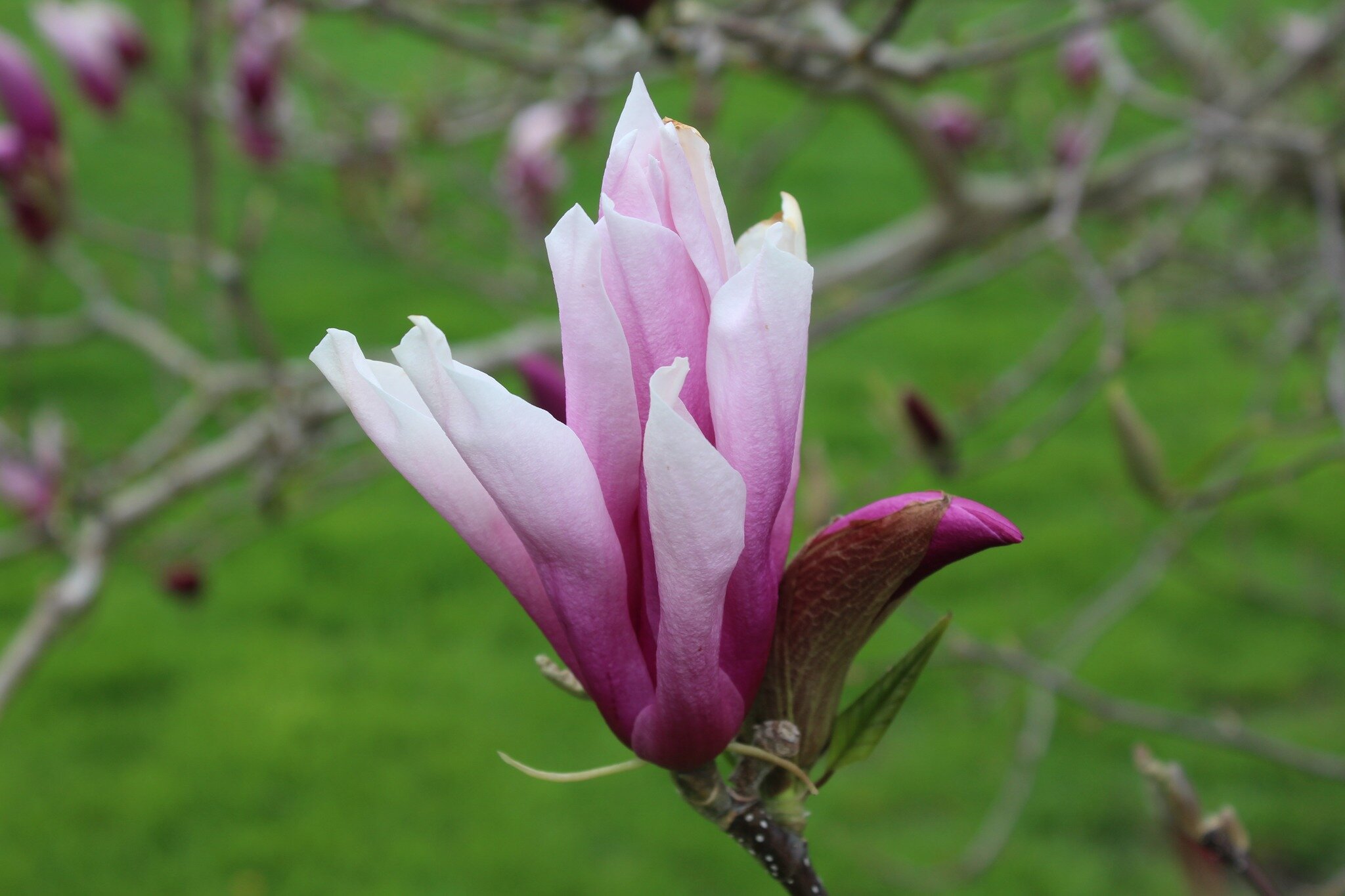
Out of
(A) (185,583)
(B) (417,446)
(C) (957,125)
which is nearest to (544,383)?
(B) (417,446)

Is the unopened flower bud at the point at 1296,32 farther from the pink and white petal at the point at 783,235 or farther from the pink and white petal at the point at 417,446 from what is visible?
the pink and white petal at the point at 417,446

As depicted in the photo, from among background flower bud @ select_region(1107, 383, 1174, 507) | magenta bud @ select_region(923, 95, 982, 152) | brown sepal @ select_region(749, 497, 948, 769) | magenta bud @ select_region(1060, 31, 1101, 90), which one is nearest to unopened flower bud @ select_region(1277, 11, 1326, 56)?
magenta bud @ select_region(1060, 31, 1101, 90)

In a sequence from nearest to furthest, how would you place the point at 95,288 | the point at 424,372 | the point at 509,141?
the point at 424,372, the point at 95,288, the point at 509,141

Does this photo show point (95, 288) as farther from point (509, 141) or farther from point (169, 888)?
point (169, 888)

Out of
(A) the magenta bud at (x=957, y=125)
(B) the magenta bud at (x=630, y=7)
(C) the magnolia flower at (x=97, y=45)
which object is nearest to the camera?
(B) the magenta bud at (x=630, y=7)

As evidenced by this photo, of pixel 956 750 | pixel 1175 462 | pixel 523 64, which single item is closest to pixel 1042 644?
pixel 956 750

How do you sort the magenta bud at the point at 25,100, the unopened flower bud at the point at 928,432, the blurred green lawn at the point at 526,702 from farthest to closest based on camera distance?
the blurred green lawn at the point at 526,702 < the magenta bud at the point at 25,100 < the unopened flower bud at the point at 928,432

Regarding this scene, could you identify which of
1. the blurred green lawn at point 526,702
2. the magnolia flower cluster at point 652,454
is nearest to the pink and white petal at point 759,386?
the magnolia flower cluster at point 652,454
